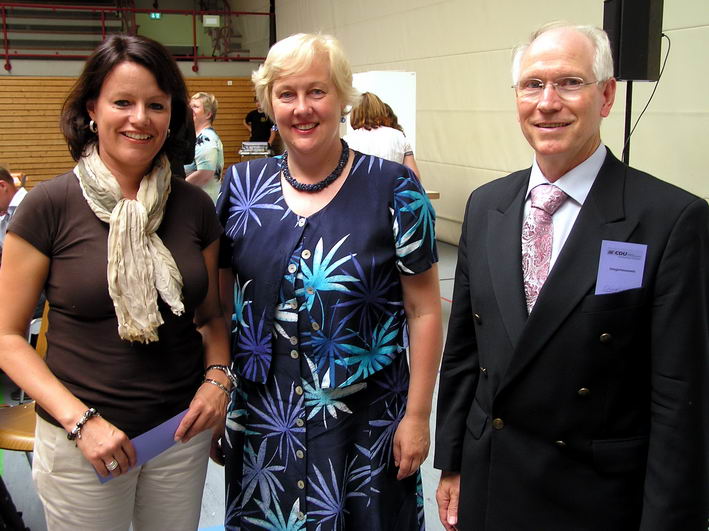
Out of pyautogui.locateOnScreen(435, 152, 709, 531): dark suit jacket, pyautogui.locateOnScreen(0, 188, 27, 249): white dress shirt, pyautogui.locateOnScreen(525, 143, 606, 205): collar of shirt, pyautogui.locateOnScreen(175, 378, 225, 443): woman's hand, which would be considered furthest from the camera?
pyautogui.locateOnScreen(0, 188, 27, 249): white dress shirt

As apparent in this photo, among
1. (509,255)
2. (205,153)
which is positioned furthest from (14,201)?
(509,255)

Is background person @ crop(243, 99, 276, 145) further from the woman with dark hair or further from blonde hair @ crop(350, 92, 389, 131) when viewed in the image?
the woman with dark hair

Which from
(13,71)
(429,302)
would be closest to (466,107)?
(429,302)

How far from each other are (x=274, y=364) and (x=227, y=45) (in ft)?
48.1

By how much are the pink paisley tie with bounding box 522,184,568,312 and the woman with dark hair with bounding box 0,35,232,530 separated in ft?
2.38

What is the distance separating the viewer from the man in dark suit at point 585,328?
1.16m

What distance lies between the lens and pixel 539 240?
1318mm

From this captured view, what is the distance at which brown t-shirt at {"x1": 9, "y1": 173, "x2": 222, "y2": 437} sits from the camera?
1.41 metres

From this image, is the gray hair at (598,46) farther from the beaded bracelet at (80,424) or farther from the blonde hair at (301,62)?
the beaded bracelet at (80,424)

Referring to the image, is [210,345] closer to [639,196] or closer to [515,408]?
[515,408]

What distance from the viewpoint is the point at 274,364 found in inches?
63.9

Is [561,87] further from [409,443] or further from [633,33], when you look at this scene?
[633,33]

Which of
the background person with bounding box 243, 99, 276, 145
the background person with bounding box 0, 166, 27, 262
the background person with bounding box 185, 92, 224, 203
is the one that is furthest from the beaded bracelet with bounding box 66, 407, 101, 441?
the background person with bounding box 243, 99, 276, 145

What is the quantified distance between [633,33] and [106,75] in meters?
3.44
